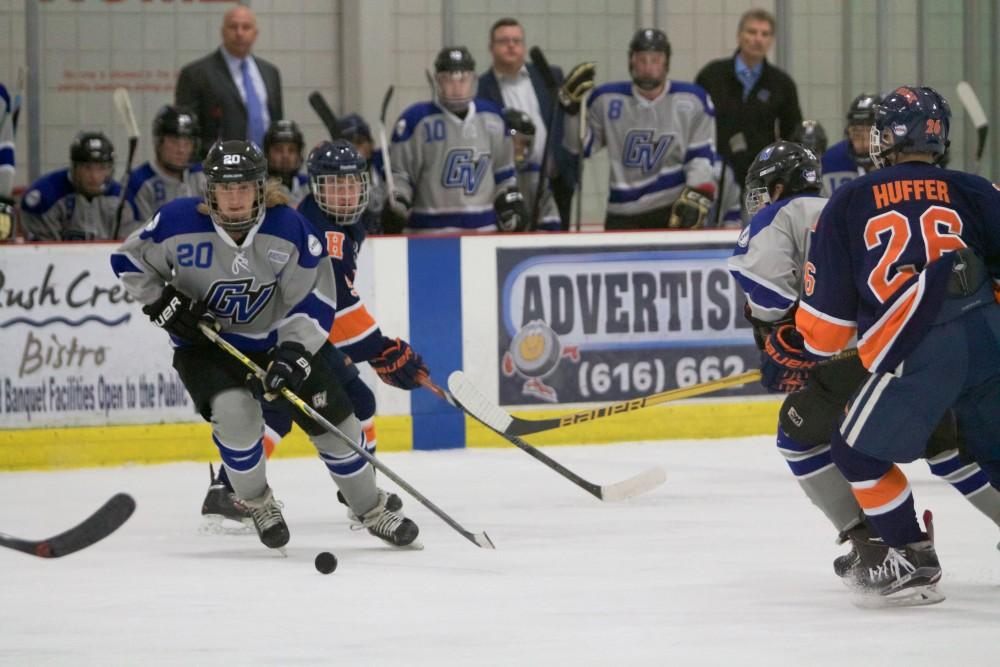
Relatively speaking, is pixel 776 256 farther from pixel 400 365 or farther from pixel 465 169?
pixel 465 169

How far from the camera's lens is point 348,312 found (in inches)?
185

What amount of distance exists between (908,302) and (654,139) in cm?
330

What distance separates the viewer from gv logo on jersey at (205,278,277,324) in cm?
415

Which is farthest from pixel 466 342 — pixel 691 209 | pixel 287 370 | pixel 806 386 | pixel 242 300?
pixel 806 386

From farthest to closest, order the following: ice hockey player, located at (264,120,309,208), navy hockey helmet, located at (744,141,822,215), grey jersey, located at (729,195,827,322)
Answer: ice hockey player, located at (264,120,309,208), navy hockey helmet, located at (744,141,822,215), grey jersey, located at (729,195,827,322)

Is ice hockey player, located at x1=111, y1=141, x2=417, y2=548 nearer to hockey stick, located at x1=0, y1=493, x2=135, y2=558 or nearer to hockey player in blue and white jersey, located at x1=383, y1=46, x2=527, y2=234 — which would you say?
hockey stick, located at x1=0, y1=493, x2=135, y2=558

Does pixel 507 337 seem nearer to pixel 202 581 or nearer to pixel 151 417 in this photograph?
pixel 151 417

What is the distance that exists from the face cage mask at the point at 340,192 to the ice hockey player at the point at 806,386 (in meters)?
1.29

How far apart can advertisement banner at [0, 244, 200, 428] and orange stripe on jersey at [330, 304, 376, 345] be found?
126 centimetres

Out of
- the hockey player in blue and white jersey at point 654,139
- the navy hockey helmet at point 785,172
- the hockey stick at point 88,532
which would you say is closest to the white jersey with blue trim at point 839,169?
the hockey player in blue and white jersey at point 654,139

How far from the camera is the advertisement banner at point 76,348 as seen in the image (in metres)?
5.65

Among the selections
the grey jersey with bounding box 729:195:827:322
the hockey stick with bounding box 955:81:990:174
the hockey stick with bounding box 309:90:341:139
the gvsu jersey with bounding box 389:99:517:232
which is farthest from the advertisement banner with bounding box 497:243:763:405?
the grey jersey with bounding box 729:195:827:322

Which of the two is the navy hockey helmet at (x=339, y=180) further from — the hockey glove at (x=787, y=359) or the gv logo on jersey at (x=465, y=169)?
the gv logo on jersey at (x=465, y=169)

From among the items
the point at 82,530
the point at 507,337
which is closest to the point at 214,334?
the point at 82,530
